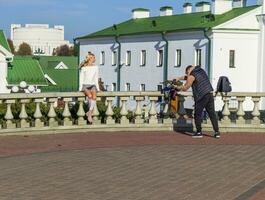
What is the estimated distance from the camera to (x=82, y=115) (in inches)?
615

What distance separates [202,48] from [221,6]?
235 inches

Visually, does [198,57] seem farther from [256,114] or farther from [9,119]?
[9,119]

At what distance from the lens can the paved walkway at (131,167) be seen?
8.65m

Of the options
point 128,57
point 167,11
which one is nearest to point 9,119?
point 128,57

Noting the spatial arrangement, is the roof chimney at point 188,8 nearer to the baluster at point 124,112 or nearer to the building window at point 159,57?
the building window at point 159,57

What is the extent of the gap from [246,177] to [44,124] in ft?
21.7

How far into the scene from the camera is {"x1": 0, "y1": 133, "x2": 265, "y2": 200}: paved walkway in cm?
865

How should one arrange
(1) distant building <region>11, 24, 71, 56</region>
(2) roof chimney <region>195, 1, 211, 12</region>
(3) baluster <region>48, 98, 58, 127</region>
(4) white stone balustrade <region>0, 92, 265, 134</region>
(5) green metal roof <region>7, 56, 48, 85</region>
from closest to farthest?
(4) white stone balustrade <region>0, 92, 265, 134</region>, (3) baluster <region>48, 98, 58, 127</region>, (5) green metal roof <region>7, 56, 48, 85</region>, (2) roof chimney <region>195, 1, 211, 12</region>, (1) distant building <region>11, 24, 71, 56</region>

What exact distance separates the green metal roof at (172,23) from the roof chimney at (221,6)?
0.57 m

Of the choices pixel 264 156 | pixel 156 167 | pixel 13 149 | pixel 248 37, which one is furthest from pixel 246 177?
pixel 248 37

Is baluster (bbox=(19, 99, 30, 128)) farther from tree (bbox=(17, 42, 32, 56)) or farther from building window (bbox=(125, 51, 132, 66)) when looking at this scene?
tree (bbox=(17, 42, 32, 56))

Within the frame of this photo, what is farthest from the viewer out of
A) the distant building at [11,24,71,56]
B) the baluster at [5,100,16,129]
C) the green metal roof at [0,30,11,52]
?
the distant building at [11,24,71,56]

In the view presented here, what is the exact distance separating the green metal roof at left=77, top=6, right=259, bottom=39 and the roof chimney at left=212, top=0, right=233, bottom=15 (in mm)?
566

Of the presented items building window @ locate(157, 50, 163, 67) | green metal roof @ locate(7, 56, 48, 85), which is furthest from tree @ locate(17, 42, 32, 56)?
green metal roof @ locate(7, 56, 48, 85)
